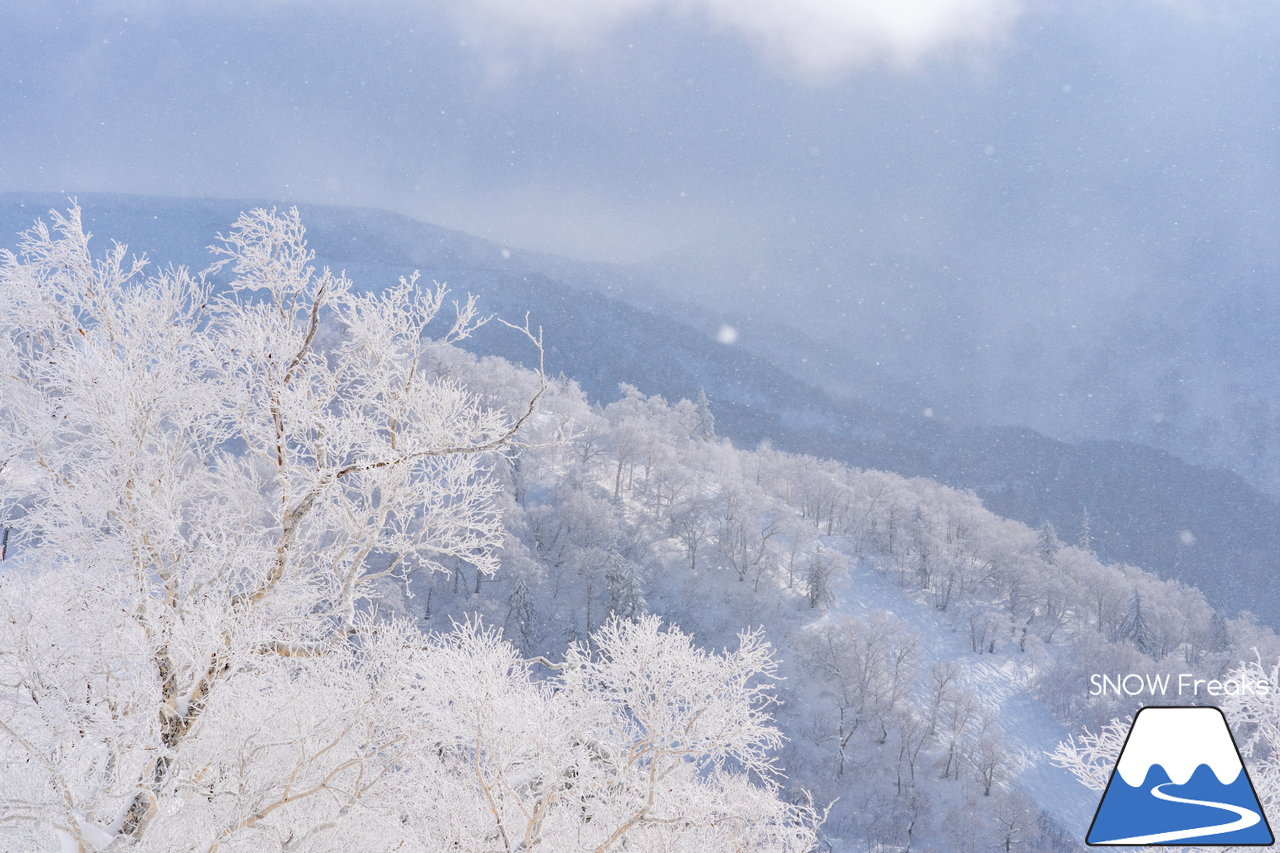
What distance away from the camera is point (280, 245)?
695 centimetres

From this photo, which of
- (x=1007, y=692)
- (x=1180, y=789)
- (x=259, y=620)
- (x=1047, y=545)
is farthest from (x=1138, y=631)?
(x=259, y=620)

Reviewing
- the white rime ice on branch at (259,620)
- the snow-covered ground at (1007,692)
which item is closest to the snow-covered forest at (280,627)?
the white rime ice on branch at (259,620)

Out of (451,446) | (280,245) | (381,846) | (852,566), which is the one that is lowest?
(852,566)

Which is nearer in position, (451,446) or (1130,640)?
(451,446)

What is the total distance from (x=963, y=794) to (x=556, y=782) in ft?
149

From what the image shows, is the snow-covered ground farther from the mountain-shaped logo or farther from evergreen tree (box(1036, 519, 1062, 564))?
the mountain-shaped logo

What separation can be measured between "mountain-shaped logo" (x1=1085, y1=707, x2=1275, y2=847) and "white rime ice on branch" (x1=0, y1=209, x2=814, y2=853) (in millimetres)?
3429

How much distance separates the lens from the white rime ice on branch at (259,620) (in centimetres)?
563

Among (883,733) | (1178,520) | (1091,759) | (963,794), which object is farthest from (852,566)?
(1178,520)

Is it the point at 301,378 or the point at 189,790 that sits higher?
the point at 301,378

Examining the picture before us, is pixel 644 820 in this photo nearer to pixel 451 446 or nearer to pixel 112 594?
pixel 451 446

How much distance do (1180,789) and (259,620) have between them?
31.6 feet

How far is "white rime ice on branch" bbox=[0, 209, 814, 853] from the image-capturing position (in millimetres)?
5629

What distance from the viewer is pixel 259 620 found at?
6.05m
